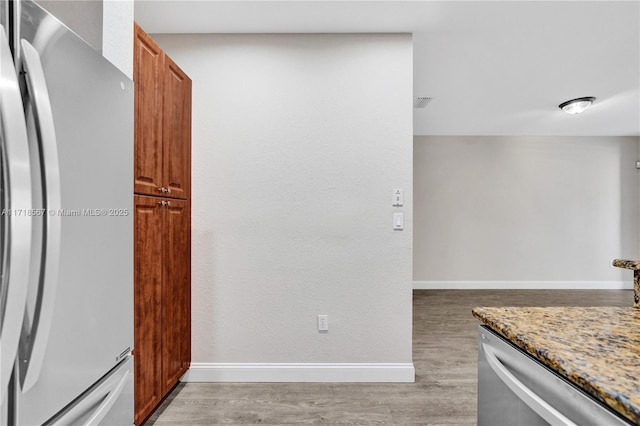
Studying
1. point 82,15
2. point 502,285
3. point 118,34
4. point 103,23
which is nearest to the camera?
point 82,15

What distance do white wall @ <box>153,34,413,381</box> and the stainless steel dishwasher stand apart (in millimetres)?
Result: 1470

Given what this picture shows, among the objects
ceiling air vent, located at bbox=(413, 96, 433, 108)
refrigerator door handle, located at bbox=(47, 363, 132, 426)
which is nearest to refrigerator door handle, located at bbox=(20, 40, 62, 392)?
refrigerator door handle, located at bbox=(47, 363, 132, 426)

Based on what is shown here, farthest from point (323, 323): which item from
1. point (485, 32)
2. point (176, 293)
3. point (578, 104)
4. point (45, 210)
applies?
point (578, 104)

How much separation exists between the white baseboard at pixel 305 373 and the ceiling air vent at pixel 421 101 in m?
2.76

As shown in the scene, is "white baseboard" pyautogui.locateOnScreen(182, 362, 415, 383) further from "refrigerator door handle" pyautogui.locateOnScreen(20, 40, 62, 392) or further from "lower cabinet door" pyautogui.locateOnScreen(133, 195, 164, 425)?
"refrigerator door handle" pyautogui.locateOnScreen(20, 40, 62, 392)

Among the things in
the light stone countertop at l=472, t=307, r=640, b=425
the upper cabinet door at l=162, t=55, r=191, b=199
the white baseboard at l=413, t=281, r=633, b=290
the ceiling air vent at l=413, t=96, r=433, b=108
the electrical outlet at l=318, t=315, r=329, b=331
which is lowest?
the white baseboard at l=413, t=281, r=633, b=290

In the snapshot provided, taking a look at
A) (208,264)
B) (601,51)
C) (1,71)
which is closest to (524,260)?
(601,51)

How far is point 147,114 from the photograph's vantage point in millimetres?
1842

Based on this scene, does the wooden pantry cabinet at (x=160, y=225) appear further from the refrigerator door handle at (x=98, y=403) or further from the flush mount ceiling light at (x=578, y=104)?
the flush mount ceiling light at (x=578, y=104)

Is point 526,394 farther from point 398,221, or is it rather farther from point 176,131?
point 176,131

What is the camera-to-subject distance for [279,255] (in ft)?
8.13

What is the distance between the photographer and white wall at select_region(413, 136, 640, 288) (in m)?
5.61

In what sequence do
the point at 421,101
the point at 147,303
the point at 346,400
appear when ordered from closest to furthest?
1. the point at 147,303
2. the point at 346,400
3. the point at 421,101

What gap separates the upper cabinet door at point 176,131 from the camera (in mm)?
2066
